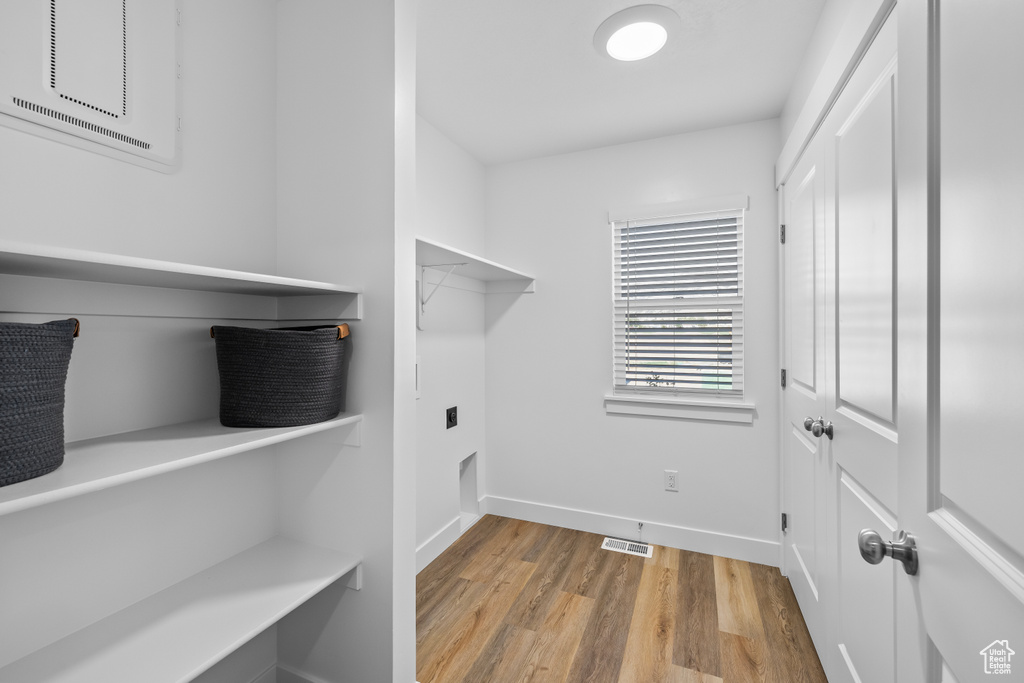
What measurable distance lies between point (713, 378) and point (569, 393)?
83 cm

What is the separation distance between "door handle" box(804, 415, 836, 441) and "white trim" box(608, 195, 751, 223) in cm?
128

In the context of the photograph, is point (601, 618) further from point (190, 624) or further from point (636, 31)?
point (636, 31)

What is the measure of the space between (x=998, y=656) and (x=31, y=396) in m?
1.31

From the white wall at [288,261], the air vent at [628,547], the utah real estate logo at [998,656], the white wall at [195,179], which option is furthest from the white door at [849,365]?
the white wall at [195,179]

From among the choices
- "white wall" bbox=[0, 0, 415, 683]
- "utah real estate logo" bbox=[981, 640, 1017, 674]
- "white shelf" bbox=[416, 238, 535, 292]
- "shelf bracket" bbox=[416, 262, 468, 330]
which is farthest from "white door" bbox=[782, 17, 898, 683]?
"shelf bracket" bbox=[416, 262, 468, 330]

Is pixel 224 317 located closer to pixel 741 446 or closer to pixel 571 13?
pixel 571 13

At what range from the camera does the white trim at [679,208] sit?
237 centimetres

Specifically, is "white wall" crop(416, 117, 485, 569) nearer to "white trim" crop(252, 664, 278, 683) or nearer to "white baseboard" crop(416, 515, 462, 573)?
"white baseboard" crop(416, 515, 462, 573)

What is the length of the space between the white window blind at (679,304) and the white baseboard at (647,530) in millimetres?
784

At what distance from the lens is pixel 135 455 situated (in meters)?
0.89

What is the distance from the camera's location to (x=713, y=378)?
2.46 meters

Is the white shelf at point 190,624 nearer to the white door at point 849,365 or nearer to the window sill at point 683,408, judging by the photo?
the white door at point 849,365

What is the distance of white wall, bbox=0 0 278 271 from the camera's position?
93cm

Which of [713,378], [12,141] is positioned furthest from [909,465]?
[713,378]
